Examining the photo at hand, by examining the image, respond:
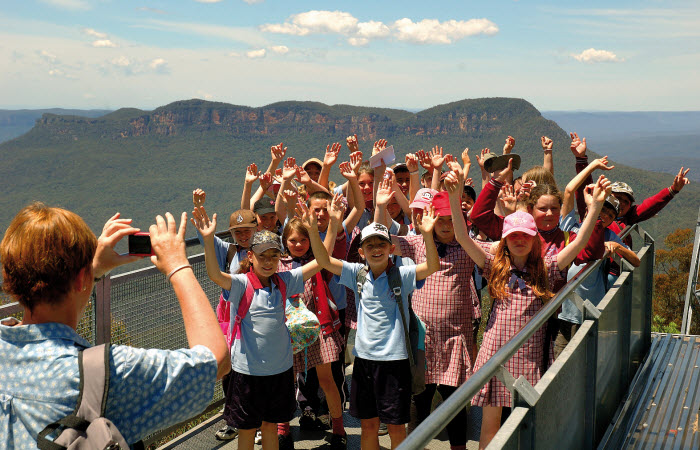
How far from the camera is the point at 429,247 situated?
12.6 ft

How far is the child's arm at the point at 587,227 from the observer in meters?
3.93

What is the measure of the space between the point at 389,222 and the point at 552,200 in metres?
1.22

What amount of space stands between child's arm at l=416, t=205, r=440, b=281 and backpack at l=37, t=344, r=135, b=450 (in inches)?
97.2

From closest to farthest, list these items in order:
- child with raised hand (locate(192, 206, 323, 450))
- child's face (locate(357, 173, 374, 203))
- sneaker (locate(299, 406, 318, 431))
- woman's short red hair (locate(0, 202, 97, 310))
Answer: woman's short red hair (locate(0, 202, 97, 310)) < child with raised hand (locate(192, 206, 323, 450)) < sneaker (locate(299, 406, 318, 431)) < child's face (locate(357, 173, 374, 203))

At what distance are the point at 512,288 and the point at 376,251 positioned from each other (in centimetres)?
81

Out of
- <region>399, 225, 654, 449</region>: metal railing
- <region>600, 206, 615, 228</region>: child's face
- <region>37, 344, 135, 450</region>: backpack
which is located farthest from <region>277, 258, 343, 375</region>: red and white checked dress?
<region>37, 344, 135, 450</region>: backpack

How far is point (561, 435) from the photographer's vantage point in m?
2.95

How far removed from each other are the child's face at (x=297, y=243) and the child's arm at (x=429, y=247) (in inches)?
39.7

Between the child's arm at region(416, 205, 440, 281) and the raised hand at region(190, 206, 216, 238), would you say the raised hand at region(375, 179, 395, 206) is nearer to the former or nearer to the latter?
the child's arm at region(416, 205, 440, 281)

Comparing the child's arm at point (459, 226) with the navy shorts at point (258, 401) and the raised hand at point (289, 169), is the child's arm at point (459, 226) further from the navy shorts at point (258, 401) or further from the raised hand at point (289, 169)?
the raised hand at point (289, 169)

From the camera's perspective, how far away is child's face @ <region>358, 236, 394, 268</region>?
3955mm

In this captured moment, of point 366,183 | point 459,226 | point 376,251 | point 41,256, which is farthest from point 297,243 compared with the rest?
point 41,256

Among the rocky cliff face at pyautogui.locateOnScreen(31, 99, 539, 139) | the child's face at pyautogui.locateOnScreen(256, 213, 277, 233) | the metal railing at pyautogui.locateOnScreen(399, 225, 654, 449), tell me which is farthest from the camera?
the rocky cliff face at pyautogui.locateOnScreen(31, 99, 539, 139)

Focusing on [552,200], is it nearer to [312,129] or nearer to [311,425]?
[311,425]
